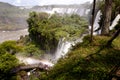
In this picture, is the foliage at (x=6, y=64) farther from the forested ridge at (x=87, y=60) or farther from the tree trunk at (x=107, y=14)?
the tree trunk at (x=107, y=14)

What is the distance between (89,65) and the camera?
855cm

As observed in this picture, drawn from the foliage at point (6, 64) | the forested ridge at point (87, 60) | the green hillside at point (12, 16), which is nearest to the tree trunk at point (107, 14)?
the forested ridge at point (87, 60)

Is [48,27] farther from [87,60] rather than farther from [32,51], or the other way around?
[87,60]

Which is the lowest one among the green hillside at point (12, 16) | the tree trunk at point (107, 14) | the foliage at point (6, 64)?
the green hillside at point (12, 16)

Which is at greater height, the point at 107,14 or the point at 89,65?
the point at 107,14

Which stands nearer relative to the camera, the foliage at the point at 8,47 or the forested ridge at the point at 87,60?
the forested ridge at the point at 87,60

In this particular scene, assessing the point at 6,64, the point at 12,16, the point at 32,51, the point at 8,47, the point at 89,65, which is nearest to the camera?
the point at 89,65

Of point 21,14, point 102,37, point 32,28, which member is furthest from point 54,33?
point 21,14

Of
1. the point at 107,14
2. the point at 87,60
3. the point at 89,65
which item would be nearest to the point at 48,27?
the point at 107,14

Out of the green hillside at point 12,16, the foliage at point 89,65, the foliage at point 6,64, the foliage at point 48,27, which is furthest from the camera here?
the green hillside at point 12,16

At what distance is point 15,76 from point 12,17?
155 meters

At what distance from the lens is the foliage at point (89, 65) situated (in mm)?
7704

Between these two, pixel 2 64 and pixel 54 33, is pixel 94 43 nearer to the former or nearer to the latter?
pixel 2 64

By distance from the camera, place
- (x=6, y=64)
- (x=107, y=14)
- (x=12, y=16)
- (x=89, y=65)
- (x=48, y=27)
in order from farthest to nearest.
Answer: (x=12, y=16), (x=48, y=27), (x=6, y=64), (x=107, y=14), (x=89, y=65)
